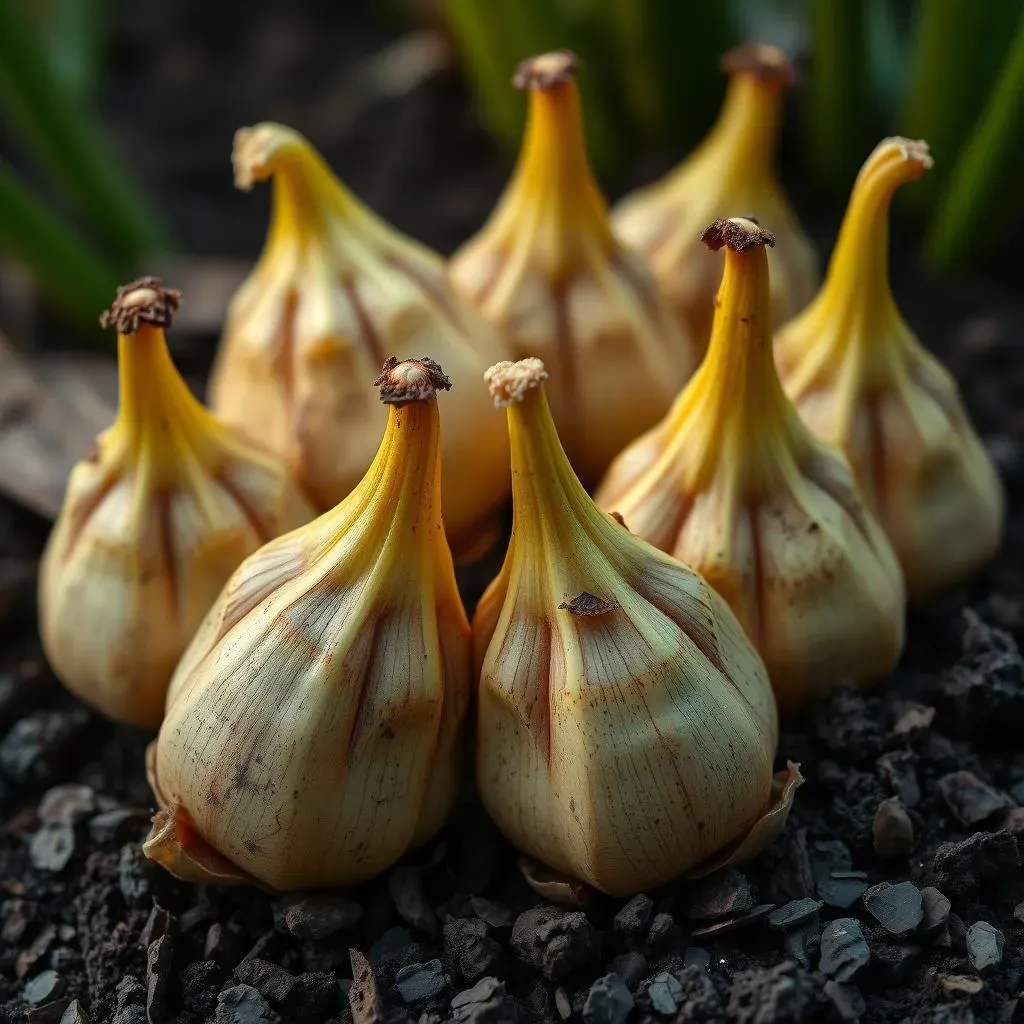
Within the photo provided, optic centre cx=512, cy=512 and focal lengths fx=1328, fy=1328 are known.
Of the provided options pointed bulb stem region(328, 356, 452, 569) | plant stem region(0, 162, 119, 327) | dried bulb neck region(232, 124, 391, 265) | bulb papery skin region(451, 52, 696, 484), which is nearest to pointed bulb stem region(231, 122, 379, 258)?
dried bulb neck region(232, 124, 391, 265)

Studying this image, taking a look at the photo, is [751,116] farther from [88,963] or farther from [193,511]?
[88,963]

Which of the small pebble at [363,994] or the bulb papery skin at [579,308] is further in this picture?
the bulb papery skin at [579,308]

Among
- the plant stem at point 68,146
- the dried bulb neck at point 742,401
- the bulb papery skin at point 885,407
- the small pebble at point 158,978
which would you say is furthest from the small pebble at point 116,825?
the plant stem at point 68,146

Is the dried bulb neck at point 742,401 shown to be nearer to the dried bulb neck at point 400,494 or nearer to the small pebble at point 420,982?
the dried bulb neck at point 400,494

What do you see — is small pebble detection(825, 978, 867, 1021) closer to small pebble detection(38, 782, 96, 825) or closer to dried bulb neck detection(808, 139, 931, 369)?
dried bulb neck detection(808, 139, 931, 369)

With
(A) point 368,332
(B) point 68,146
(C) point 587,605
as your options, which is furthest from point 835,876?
(B) point 68,146

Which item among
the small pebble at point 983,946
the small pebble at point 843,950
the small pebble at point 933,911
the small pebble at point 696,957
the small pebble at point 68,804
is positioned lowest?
the small pebble at point 983,946

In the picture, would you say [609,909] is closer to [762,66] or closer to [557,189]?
[557,189]
